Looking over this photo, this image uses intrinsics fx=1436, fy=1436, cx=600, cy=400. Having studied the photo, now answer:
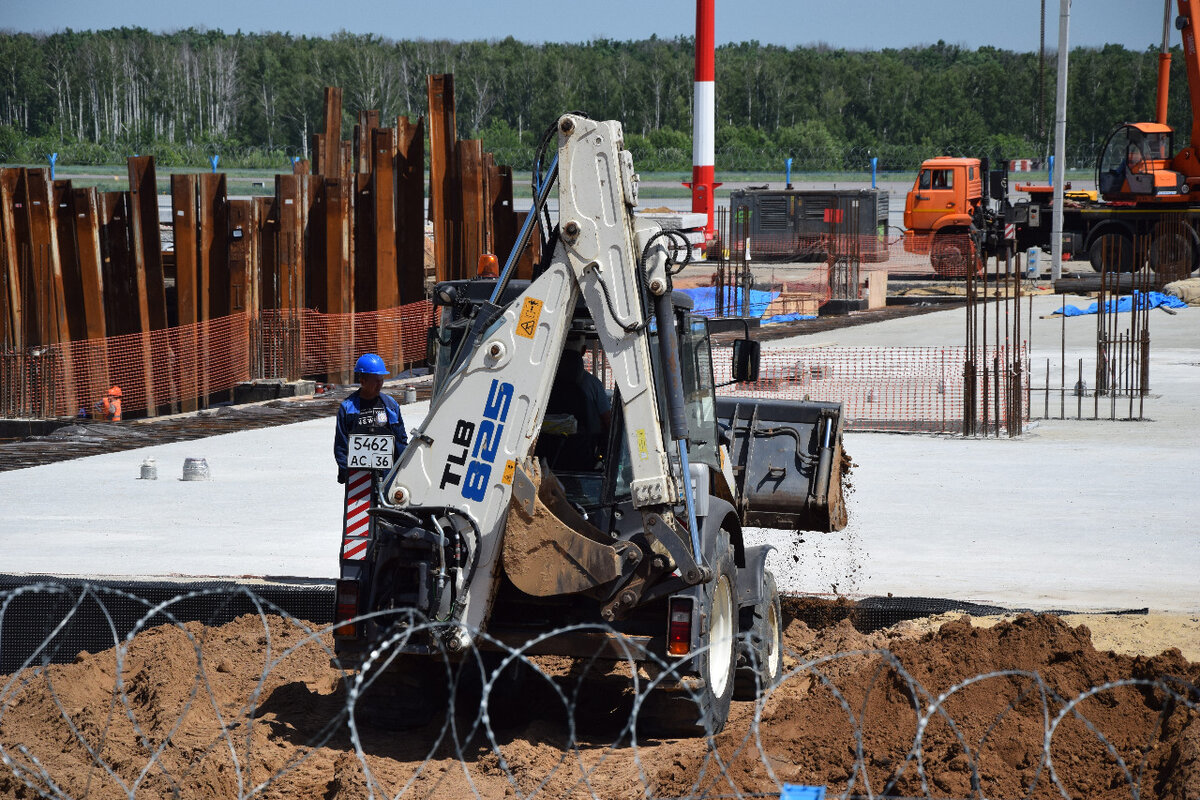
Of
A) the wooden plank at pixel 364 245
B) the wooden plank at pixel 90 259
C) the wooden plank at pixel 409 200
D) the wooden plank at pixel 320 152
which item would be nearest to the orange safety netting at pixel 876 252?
the wooden plank at pixel 320 152

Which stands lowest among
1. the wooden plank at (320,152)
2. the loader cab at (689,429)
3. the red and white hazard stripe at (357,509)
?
the red and white hazard stripe at (357,509)

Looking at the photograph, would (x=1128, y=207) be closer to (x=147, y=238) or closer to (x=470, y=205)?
(x=470, y=205)

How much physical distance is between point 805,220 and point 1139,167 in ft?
33.8

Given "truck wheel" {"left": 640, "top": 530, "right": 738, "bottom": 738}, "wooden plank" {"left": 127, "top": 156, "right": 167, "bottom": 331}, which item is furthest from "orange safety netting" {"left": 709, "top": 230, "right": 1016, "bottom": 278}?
"truck wheel" {"left": 640, "top": 530, "right": 738, "bottom": 738}

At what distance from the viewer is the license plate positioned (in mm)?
7699

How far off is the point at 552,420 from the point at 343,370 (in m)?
15.1

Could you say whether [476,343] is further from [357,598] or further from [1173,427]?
[1173,427]

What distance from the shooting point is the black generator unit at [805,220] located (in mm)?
41250

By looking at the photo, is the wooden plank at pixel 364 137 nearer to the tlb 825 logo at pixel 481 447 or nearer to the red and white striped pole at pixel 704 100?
the red and white striped pole at pixel 704 100

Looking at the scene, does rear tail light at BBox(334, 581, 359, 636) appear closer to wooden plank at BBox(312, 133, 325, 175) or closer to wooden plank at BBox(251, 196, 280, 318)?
wooden plank at BBox(251, 196, 280, 318)

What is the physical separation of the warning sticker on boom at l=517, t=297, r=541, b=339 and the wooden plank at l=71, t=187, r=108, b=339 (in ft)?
44.8

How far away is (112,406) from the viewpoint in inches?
706

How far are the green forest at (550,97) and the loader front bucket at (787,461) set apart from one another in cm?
7726

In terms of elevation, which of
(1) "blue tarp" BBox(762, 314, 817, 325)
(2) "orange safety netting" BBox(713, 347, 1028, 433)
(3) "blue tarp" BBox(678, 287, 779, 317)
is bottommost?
(1) "blue tarp" BBox(762, 314, 817, 325)
